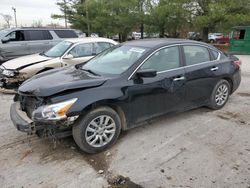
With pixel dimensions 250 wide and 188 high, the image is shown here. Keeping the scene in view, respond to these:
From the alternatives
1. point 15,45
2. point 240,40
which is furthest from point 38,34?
point 240,40

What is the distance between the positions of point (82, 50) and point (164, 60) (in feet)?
11.8

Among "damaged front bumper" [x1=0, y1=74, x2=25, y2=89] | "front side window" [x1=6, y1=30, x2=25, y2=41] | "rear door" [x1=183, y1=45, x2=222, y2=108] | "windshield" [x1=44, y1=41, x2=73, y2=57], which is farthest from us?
"front side window" [x1=6, y1=30, x2=25, y2=41]

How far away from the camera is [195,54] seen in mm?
4254

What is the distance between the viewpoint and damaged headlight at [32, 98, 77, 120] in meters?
2.84

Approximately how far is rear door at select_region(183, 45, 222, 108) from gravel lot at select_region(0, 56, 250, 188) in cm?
46

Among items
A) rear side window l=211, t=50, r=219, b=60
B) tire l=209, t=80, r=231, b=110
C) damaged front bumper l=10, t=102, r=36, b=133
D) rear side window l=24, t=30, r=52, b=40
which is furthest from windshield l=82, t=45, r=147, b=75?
rear side window l=24, t=30, r=52, b=40

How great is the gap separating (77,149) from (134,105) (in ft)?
3.45

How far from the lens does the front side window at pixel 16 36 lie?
31.1ft

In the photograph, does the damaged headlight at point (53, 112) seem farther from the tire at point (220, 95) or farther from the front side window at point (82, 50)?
the front side window at point (82, 50)

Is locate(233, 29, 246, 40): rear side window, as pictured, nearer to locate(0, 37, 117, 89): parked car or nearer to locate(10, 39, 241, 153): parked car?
locate(0, 37, 117, 89): parked car

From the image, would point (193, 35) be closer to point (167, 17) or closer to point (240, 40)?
point (167, 17)

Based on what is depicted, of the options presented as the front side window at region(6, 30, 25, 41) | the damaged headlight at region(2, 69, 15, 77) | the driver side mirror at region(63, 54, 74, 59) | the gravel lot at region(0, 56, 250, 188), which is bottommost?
the gravel lot at region(0, 56, 250, 188)

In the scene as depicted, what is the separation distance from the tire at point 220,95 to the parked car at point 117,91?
0.02 metres

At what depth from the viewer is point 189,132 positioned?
3.82 meters
